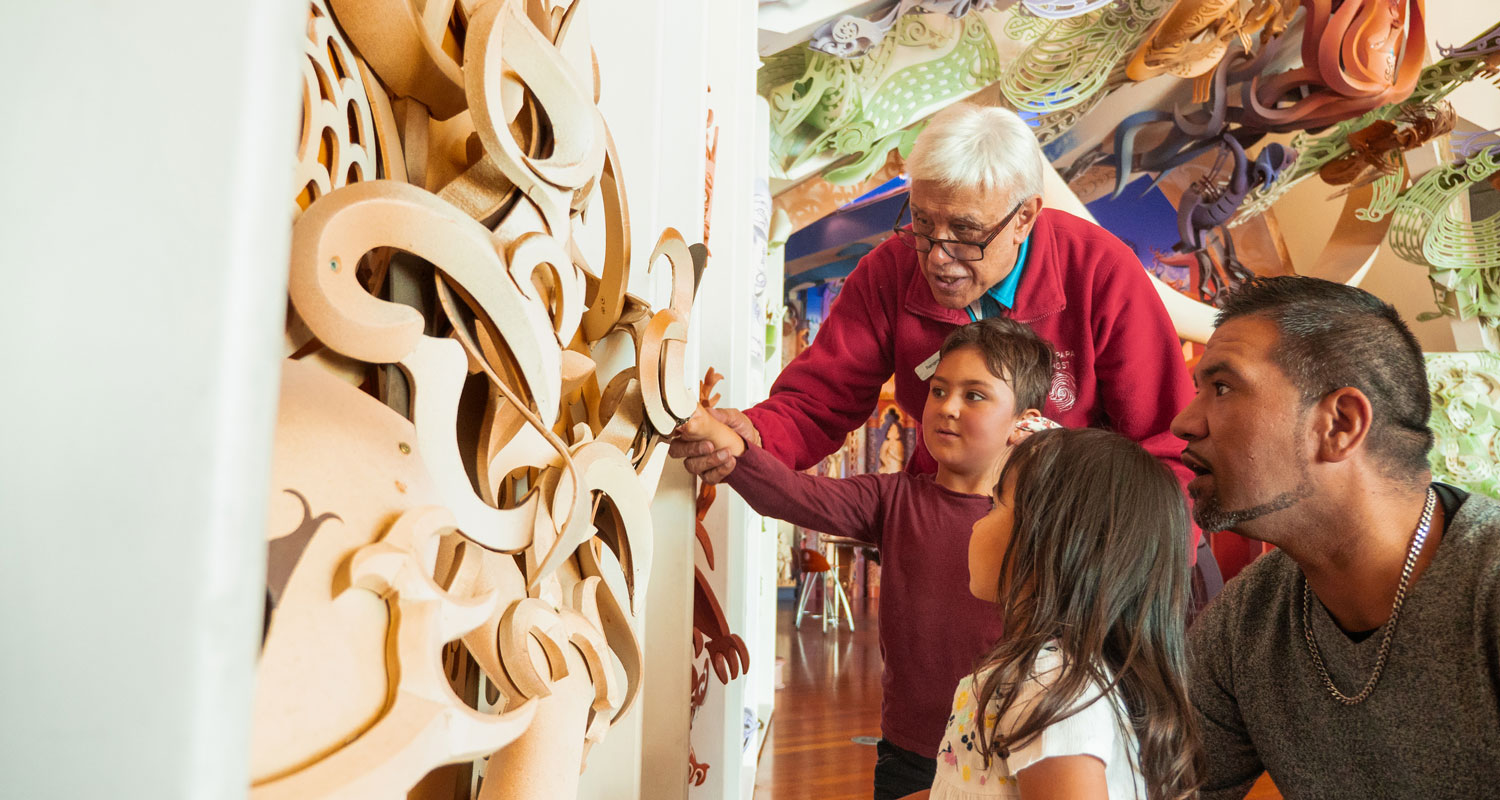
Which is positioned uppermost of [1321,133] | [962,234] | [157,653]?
[1321,133]

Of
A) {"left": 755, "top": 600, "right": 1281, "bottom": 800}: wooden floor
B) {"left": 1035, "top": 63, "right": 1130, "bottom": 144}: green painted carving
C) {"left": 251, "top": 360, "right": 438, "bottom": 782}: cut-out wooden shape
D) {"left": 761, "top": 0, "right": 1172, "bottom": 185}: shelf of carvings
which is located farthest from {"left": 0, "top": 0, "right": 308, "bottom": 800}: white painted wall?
{"left": 1035, "top": 63, "right": 1130, "bottom": 144}: green painted carving

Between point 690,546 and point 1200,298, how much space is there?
27.3ft

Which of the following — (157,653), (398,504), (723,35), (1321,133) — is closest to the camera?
(157,653)

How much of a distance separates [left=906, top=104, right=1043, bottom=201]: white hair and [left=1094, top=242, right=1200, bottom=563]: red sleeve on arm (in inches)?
8.5

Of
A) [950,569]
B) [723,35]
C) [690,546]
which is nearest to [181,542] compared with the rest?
[690,546]

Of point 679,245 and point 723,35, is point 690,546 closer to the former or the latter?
point 679,245

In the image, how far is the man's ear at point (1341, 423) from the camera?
43.7 inches

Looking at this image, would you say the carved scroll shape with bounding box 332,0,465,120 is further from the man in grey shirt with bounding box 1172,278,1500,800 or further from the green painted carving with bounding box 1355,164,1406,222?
the green painted carving with bounding box 1355,164,1406,222

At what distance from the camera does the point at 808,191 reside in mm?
5449

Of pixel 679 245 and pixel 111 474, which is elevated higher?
pixel 679 245

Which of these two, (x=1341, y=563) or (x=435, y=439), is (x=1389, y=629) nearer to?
(x=1341, y=563)

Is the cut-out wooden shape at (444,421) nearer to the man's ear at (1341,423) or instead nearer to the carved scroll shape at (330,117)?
the carved scroll shape at (330,117)

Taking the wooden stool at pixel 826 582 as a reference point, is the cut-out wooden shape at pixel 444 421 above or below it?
above

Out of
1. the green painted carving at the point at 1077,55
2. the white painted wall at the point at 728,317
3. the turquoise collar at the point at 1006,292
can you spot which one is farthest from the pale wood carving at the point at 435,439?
the green painted carving at the point at 1077,55
